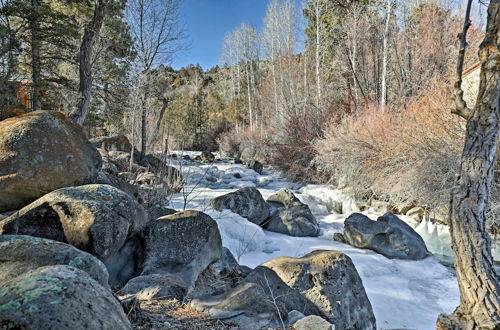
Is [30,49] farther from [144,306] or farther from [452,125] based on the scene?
[452,125]

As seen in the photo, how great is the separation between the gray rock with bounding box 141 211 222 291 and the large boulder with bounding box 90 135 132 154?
30.7ft

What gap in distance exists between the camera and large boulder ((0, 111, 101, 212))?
3.09m

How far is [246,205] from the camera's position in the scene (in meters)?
6.63

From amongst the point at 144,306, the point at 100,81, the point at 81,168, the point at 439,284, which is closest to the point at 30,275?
the point at 144,306

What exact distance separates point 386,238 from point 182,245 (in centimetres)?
390

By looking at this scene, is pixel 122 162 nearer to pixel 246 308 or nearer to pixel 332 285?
pixel 332 285

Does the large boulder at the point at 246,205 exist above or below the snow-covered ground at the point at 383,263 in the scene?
above

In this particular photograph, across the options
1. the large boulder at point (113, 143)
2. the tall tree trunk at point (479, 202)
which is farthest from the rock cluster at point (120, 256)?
the large boulder at point (113, 143)

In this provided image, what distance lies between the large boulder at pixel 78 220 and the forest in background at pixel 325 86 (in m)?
3.24

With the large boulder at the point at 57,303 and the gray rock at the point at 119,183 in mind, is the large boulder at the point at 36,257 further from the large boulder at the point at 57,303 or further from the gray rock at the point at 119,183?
the gray rock at the point at 119,183

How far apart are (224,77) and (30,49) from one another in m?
28.6

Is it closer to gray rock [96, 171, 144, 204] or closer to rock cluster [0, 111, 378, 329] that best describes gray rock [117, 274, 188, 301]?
rock cluster [0, 111, 378, 329]

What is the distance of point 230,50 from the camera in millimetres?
29422

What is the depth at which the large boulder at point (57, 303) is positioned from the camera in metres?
1.00
